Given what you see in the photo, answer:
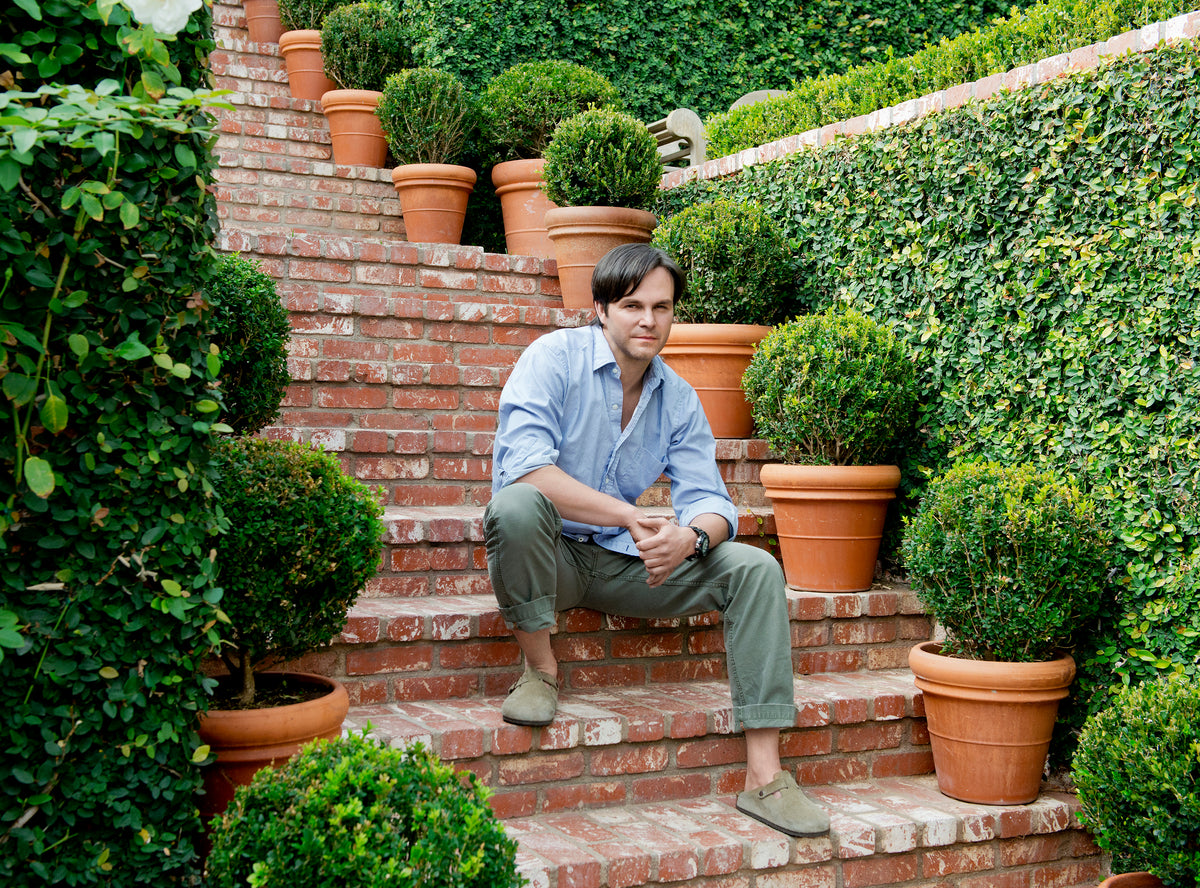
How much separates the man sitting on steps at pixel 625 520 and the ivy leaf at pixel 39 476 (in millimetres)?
1286

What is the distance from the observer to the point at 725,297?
4.70m

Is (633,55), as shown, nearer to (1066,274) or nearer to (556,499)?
(1066,274)

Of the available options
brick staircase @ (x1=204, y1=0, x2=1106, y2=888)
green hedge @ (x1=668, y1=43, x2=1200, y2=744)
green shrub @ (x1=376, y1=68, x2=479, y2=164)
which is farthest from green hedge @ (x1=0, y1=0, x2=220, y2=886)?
green shrub @ (x1=376, y1=68, x2=479, y2=164)

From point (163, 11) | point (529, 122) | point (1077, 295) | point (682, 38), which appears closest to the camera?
A: point (163, 11)

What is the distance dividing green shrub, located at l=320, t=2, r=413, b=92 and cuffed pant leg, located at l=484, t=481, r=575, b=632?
4652 millimetres

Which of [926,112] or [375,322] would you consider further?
[375,322]

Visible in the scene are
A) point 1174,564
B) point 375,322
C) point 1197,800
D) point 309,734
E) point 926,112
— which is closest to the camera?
point 309,734

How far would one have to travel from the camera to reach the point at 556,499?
9.80ft

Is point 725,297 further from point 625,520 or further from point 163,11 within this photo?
point 163,11

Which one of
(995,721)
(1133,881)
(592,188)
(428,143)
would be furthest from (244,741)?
(428,143)

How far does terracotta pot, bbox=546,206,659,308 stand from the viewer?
532 cm

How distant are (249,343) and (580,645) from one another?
142 centimetres

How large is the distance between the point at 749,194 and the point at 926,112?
1.14 meters

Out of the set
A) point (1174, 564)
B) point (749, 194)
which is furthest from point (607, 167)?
point (1174, 564)
